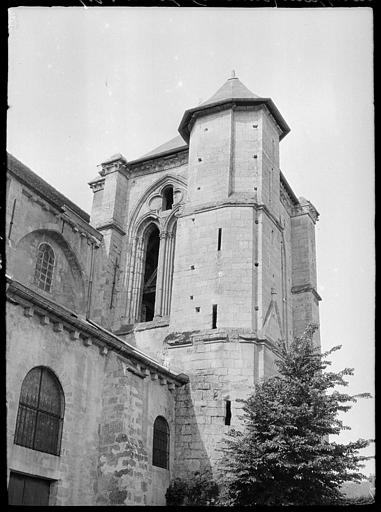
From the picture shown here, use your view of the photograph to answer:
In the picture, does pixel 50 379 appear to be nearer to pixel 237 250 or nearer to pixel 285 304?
pixel 237 250

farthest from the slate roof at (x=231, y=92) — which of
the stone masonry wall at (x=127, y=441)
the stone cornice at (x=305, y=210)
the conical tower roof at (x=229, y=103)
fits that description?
the stone masonry wall at (x=127, y=441)

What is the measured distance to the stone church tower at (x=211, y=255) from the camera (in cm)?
1697

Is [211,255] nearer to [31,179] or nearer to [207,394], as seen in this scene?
[207,394]

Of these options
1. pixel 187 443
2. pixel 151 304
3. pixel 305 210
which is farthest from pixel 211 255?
pixel 305 210

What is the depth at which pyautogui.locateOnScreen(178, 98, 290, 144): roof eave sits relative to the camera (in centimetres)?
2130

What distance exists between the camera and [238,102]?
21375mm

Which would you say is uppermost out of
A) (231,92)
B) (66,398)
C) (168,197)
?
(231,92)

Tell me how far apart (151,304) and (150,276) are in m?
1.12

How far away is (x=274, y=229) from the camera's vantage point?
20.4 metres

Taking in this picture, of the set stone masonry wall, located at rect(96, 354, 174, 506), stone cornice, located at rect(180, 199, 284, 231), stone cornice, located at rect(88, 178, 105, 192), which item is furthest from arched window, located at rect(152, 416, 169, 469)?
stone cornice, located at rect(88, 178, 105, 192)

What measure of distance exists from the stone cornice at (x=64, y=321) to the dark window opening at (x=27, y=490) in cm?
290

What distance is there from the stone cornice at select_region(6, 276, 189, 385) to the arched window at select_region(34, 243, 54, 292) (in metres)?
5.05
